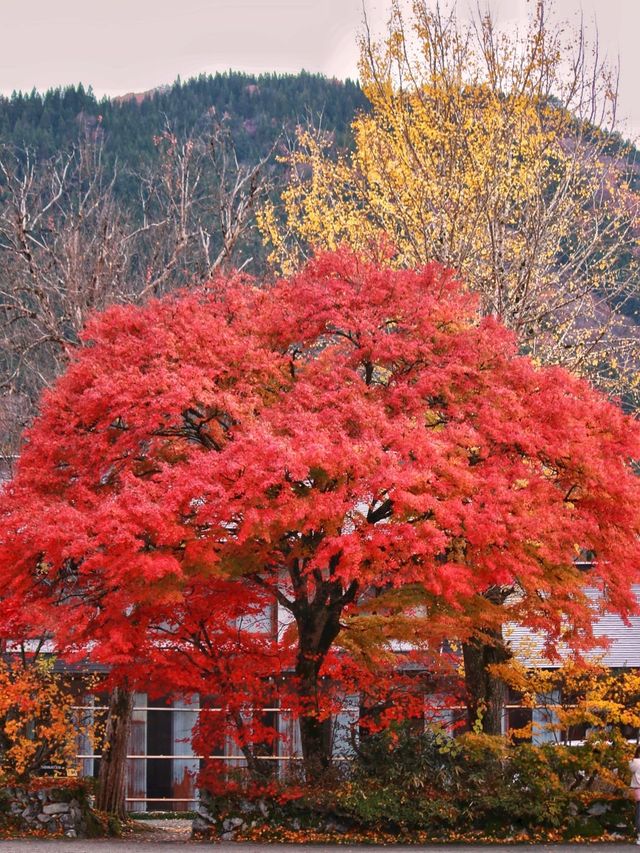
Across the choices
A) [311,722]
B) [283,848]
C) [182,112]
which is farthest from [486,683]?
[182,112]

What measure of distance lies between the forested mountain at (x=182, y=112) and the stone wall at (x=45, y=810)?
61.1m

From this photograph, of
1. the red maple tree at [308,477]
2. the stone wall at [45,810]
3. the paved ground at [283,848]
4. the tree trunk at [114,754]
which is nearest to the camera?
the red maple tree at [308,477]

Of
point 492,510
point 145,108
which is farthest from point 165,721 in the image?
point 145,108

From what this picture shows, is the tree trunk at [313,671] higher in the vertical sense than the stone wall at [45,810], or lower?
higher

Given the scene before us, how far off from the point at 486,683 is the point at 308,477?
683 cm

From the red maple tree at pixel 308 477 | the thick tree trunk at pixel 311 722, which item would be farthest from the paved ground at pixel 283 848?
the red maple tree at pixel 308 477

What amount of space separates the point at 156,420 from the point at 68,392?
1.98 m

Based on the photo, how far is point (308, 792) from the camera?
55.1ft

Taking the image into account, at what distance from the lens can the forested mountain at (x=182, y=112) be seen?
274 feet

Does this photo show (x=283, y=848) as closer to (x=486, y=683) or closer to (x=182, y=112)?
(x=486, y=683)

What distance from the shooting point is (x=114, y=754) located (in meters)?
22.3

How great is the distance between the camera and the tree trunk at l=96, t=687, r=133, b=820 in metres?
21.9

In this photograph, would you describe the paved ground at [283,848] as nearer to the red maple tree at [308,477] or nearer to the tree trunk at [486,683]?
the red maple tree at [308,477]

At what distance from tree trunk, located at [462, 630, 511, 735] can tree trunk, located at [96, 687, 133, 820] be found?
6340 mm
